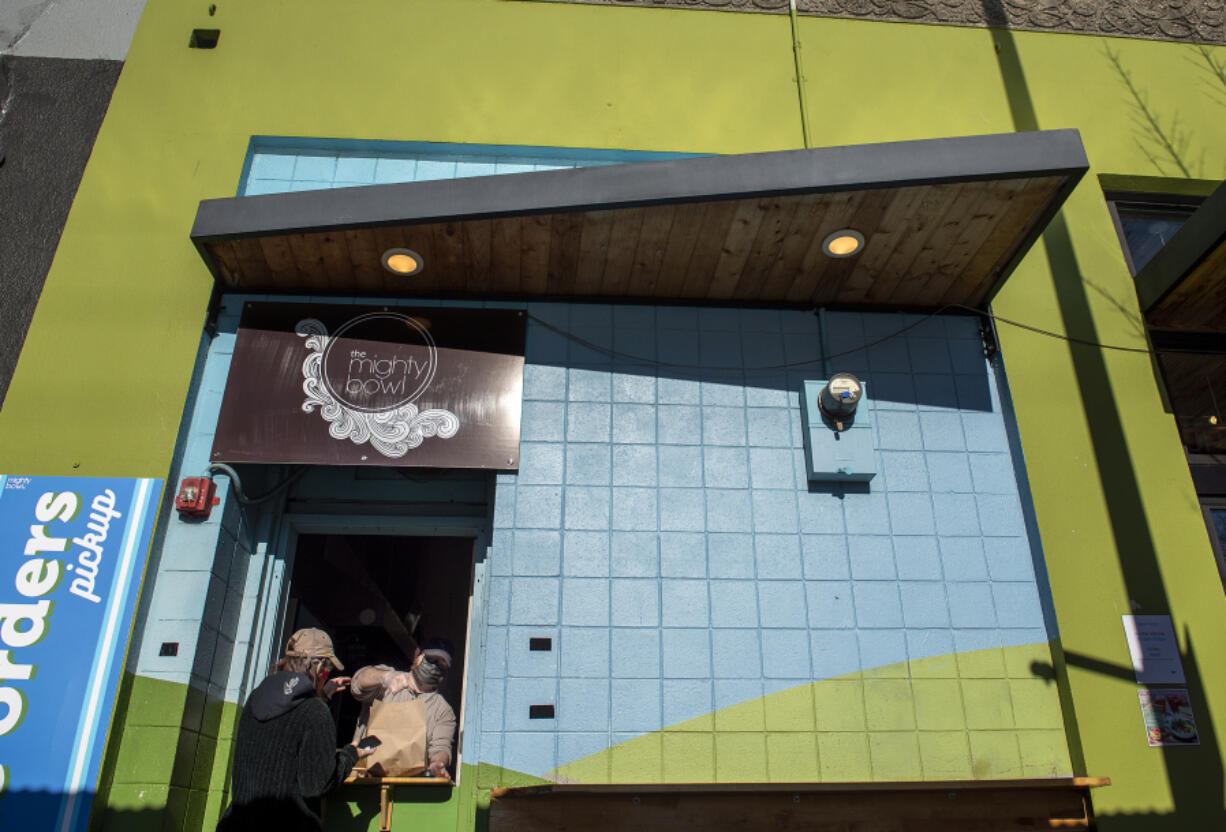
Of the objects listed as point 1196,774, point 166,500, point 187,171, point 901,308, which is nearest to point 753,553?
point 901,308

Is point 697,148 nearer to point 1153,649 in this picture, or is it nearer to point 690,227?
point 690,227

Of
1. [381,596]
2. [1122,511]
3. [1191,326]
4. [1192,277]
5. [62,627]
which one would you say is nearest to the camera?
[62,627]

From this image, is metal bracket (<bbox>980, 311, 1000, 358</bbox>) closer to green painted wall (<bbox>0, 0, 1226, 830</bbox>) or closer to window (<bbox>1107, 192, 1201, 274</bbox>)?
green painted wall (<bbox>0, 0, 1226, 830</bbox>)

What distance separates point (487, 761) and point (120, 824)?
2.18m

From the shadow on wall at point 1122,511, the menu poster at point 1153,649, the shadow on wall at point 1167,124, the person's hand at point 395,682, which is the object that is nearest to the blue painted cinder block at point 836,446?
the shadow on wall at point 1122,511

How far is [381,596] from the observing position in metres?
6.38

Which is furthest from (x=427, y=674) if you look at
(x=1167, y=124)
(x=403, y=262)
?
(x=1167, y=124)

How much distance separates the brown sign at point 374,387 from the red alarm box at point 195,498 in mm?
215

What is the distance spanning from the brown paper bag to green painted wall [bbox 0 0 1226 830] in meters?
1.06

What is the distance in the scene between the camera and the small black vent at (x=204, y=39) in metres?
7.65

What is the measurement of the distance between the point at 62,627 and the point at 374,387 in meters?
2.50

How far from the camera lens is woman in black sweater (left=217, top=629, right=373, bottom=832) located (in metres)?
4.77

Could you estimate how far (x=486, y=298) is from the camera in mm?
6801

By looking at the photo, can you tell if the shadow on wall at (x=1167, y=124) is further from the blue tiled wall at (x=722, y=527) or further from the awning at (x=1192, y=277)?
the blue tiled wall at (x=722, y=527)
